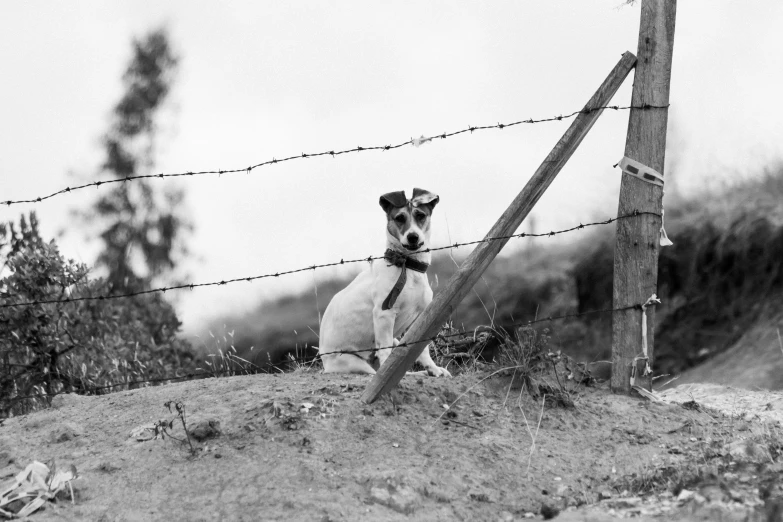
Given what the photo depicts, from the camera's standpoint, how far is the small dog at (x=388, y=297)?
6.27m

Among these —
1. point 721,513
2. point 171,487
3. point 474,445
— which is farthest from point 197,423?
point 721,513

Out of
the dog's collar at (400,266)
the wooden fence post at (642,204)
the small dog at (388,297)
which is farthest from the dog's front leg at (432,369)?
the wooden fence post at (642,204)

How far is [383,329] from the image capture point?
6.48 meters

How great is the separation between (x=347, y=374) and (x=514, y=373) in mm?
1272

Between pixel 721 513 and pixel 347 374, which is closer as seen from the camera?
pixel 721 513

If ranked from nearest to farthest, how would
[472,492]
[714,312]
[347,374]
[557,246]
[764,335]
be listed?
1. [472,492]
2. [347,374]
3. [764,335]
4. [714,312]
5. [557,246]

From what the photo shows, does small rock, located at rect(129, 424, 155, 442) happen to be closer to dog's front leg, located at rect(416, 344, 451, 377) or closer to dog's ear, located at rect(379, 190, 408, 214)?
dog's front leg, located at rect(416, 344, 451, 377)

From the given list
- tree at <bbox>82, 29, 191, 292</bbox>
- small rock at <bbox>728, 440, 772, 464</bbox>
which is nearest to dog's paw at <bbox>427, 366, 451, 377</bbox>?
small rock at <bbox>728, 440, 772, 464</bbox>

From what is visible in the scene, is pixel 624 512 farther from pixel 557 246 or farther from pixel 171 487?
pixel 557 246

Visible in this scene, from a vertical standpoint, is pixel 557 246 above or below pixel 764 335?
above

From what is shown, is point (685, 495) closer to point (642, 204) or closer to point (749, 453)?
point (749, 453)

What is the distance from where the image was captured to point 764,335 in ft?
35.5

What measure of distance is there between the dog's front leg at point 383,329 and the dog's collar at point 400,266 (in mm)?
50

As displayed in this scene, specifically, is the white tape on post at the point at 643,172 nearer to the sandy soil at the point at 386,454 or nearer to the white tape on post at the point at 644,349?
the white tape on post at the point at 644,349
